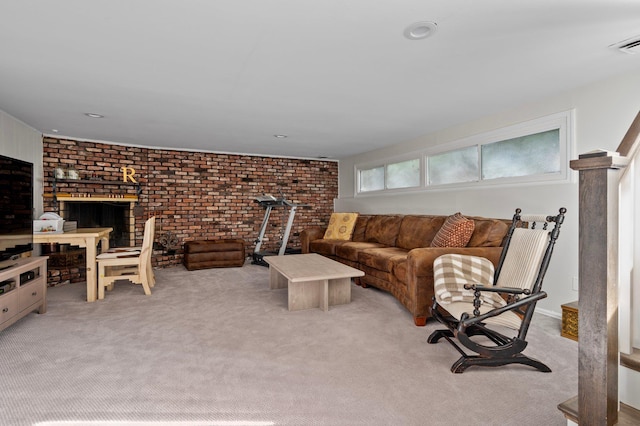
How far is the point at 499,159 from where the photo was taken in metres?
3.81

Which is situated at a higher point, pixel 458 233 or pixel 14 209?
pixel 14 209

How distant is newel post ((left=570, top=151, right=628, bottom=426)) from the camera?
3.59 ft

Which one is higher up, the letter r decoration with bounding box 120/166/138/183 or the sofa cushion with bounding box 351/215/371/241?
the letter r decoration with bounding box 120/166/138/183

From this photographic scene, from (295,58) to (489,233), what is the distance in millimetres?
2461

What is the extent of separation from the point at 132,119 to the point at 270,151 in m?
2.56

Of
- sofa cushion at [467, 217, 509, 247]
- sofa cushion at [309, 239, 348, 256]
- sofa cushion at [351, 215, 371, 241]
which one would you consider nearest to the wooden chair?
sofa cushion at [309, 239, 348, 256]

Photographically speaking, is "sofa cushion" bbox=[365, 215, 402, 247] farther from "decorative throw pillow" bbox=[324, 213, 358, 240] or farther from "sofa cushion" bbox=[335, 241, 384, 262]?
"decorative throw pillow" bbox=[324, 213, 358, 240]

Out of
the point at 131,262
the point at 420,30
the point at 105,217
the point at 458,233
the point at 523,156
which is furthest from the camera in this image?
the point at 105,217

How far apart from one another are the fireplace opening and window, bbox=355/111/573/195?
177 inches

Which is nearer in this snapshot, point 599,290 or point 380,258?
point 599,290

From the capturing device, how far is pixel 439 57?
2.31m

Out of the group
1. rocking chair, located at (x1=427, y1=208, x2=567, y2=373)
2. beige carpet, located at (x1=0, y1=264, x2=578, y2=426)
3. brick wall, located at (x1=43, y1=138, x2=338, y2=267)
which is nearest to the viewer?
beige carpet, located at (x1=0, y1=264, x2=578, y2=426)

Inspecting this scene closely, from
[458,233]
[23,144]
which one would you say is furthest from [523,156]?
[23,144]

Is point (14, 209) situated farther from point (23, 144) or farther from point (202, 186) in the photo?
point (202, 186)
